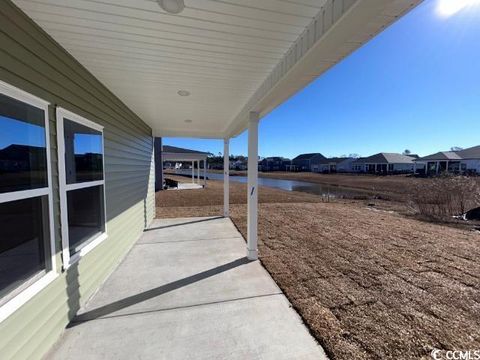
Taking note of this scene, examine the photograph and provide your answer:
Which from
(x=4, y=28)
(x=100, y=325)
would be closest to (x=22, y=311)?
(x=100, y=325)

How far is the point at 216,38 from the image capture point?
2.23 metres

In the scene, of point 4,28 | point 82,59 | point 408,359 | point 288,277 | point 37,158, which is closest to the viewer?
point 4,28

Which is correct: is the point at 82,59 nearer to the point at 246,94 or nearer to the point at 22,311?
the point at 246,94

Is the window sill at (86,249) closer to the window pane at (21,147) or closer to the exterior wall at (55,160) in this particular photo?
the exterior wall at (55,160)

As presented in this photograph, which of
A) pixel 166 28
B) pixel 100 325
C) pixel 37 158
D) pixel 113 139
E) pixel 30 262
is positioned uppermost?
pixel 166 28

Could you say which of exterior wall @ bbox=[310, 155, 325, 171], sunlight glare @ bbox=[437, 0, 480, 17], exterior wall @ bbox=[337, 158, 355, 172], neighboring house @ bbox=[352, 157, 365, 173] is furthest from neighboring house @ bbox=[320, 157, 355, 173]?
sunlight glare @ bbox=[437, 0, 480, 17]

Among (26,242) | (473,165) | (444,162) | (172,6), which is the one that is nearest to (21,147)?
(26,242)

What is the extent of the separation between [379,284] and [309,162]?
6678 centimetres

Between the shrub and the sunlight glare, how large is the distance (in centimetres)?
856

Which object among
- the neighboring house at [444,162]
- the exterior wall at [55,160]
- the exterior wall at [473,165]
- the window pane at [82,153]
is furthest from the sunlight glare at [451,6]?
the exterior wall at [473,165]

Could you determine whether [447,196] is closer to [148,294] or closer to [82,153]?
[148,294]

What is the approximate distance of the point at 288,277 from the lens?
351cm

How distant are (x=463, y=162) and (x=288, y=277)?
4550cm

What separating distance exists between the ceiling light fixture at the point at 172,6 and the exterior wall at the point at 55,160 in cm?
122
